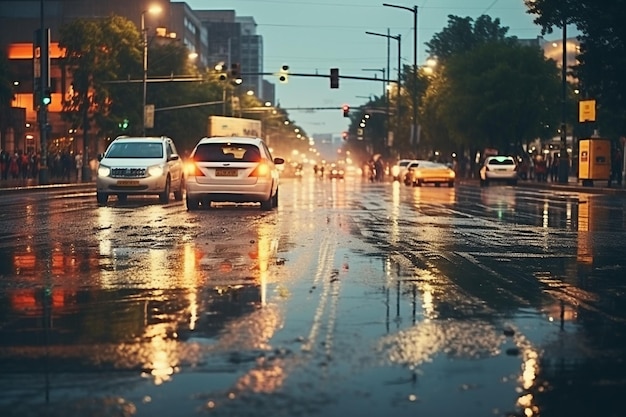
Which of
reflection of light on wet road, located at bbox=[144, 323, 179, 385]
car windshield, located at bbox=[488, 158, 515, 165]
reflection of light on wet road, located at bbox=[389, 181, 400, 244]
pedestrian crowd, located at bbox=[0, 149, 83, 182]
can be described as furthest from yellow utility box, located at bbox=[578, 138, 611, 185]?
reflection of light on wet road, located at bbox=[144, 323, 179, 385]

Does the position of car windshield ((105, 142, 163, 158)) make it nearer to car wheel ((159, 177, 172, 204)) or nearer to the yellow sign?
car wheel ((159, 177, 172, 204))

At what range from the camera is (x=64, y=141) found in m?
84.2

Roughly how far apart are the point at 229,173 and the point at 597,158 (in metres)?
29.0

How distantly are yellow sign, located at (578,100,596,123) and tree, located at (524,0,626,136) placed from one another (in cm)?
91

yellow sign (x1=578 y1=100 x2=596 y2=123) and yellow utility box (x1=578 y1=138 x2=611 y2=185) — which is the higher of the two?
yellow sign (x1=578 y1=100 x2=596 y2=123)

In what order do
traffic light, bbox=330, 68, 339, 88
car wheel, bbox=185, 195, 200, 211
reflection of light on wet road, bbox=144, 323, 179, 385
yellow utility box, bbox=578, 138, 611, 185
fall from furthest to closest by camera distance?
1. traffic light, bbox=330, 68, 339, 88
2. yellow utility box, bbox=578, 138, 611, 185
3. car wheel, bbox=185, 195, 200, 211
4. reflection of light on wet road, bbox=144, 323, 179, 385

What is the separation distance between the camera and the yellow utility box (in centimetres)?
4941

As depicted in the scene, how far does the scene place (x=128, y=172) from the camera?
2888 centimetres

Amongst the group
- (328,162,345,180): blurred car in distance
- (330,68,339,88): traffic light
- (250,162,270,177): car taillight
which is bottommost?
(328,162,345,180): blurred car in distance

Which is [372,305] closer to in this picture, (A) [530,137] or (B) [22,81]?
(A) [530,137]

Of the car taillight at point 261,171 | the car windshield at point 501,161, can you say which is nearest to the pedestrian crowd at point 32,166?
the car windshield at point 501,161

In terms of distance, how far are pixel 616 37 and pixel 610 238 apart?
33.1 metres

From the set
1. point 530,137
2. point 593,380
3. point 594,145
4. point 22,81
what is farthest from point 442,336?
point 22,81

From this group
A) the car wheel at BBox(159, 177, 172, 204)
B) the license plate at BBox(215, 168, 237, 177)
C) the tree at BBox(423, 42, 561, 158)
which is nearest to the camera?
the license plate at BBox(215, 168, 237, 177)
